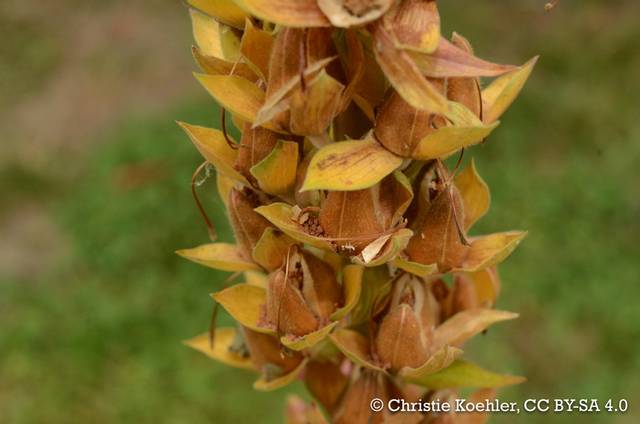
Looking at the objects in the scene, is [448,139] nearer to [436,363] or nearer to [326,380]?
[436,363]

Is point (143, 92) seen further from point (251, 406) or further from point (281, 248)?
point (281, 248)

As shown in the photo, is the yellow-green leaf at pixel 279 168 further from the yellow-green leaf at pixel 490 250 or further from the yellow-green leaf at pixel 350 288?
the yellow-green leaf at pixel 490 250

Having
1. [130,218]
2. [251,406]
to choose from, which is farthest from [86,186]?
[251,406]

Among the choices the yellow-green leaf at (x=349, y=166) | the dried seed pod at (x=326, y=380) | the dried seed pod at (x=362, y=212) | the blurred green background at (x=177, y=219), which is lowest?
the blurred green background at (x=177, y=219)

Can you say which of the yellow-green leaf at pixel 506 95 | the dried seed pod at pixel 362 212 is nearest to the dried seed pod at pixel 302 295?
the dried seed pod at pixel 362 212

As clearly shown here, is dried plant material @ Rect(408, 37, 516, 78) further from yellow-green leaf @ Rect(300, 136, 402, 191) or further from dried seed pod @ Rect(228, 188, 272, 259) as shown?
dried seed pod @ Rect(228, 188, 272, 259)

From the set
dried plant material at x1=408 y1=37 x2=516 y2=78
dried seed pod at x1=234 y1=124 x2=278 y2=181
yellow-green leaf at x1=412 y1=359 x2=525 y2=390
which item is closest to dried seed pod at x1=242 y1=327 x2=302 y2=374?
yellow-green leaf at x1=412 y1=359 x2=525 y2=390
